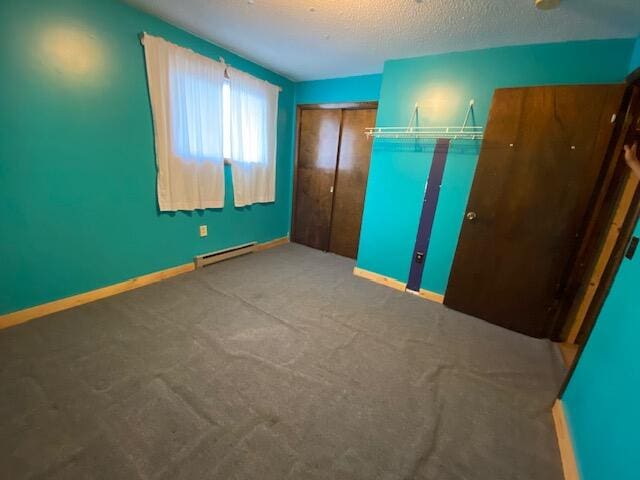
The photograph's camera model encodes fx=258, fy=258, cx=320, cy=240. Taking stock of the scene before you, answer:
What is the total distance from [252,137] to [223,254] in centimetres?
→ 144

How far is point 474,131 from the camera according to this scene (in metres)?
2.23

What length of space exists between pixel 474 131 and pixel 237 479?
9.15ft

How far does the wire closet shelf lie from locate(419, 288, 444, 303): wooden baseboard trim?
1.48m

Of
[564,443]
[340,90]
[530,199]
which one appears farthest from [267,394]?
[340,90]

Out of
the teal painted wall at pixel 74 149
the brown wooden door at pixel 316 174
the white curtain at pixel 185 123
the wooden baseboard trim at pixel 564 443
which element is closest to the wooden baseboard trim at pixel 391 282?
the brown wooden door at pixel 316 174

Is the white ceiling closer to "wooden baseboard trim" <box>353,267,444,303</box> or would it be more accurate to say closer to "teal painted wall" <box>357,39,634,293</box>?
"teal painted wall" <box>357,39,634,293</box>

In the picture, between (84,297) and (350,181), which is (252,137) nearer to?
(350,181)

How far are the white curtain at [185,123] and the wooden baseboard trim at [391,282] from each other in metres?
1.86

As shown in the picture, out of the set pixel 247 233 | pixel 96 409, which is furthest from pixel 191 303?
pixel 247 233

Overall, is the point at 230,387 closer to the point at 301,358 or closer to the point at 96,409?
the point at 301,358

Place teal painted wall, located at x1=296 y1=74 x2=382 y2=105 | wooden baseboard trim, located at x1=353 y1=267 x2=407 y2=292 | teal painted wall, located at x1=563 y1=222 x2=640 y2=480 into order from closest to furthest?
1. teal painted wall, located at x1=563 y1=222 x2=640 y2=480
2. wooden baseboard trim, located at x1=353 y1=267 x2=407 y2=292
3. teal painted wall, located at x1=296 y1=74 x2=382 y2=105

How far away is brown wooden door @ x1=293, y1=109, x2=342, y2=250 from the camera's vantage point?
3.41 meters

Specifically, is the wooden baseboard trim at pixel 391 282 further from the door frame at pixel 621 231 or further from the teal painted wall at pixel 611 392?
the teal painted wall at pixel 611 392

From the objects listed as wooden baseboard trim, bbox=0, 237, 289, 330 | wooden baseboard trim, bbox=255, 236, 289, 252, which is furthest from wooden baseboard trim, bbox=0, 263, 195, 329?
wooden baseboard trim, bbox=255, 236, 289, 252
